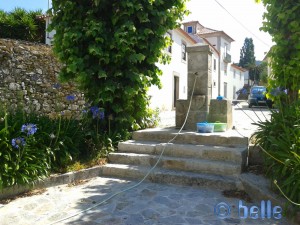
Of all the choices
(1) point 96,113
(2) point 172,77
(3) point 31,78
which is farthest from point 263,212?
(2) point 172,77

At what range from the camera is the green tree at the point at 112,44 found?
17.0ft

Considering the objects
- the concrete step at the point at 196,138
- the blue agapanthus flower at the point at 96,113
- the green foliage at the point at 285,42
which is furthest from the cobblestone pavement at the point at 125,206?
the green foliage at the point at 285,42

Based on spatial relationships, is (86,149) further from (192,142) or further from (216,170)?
(216,170)

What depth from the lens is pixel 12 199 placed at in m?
3.67

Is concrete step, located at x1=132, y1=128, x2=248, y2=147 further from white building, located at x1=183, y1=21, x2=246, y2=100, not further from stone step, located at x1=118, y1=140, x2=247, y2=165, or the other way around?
white building, located at x1=183, y1=21, x2=246, y2=100

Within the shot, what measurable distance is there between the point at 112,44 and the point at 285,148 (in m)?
3.42

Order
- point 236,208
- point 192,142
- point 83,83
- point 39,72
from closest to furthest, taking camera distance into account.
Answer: point 236,208
point 192,142
point 83,83
point 39,72

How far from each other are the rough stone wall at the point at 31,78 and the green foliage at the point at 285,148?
559cm

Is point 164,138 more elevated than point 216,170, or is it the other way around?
point 164,138

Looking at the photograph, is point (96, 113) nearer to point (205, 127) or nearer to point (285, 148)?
point (205, 127)

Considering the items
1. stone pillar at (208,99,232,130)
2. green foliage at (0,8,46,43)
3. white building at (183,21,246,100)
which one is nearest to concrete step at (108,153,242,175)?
stone pillar at (208,99,232,130)

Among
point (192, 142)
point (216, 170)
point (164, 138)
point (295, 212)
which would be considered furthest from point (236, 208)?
point (164, 138)

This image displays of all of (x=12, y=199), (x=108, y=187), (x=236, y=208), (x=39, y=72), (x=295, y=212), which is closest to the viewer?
(x=295, y=212)

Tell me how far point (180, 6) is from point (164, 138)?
2.72 m
